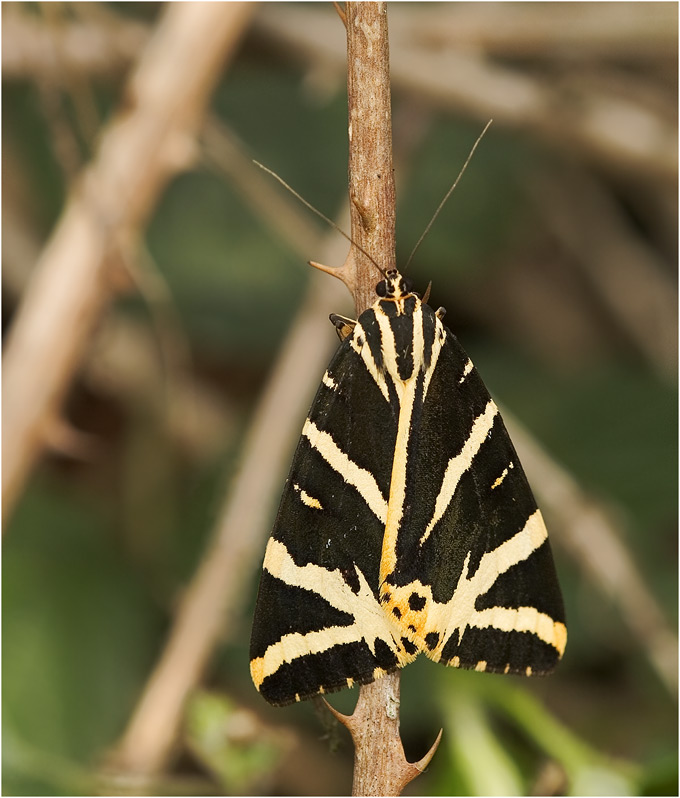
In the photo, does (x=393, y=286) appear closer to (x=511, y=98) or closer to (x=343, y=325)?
(x=343, y=325)

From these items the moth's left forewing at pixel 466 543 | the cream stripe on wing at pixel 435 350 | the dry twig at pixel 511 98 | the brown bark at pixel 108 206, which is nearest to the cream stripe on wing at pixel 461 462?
the moth's left forewing at pixel 466 543

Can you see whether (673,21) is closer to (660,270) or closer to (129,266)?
(660,270)

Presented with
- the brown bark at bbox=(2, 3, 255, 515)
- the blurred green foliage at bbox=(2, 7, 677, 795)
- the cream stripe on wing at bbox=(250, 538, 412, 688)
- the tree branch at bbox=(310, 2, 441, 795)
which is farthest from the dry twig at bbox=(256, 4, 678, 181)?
the cream stripe on wing at bbox=(250, 538, 412, 688)

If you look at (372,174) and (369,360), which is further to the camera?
(369,360)

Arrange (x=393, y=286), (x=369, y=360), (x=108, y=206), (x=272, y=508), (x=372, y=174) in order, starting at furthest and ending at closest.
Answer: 1. (x=272, y=508)
2. (x=108, y=206)
3. (x=369, y=360)
4. (x=393, y=286)
5. (x=372, y=174)

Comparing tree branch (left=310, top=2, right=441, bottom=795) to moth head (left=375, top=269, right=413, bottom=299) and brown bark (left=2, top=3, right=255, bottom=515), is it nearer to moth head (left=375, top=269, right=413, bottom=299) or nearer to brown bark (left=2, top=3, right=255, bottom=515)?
moth head (left=375, top=269, right=413, bottom=299)

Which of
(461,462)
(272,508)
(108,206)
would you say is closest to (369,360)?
(461,462)
